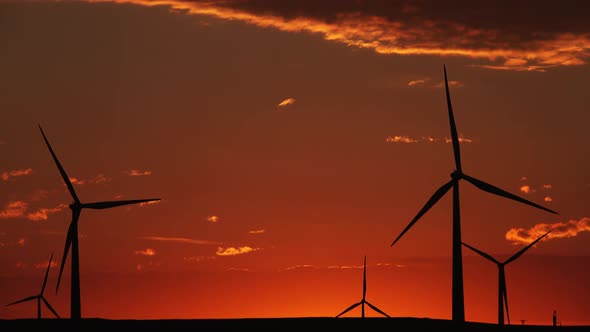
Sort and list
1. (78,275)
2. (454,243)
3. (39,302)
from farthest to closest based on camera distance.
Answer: (39,302) < (78,275) < (454,243)

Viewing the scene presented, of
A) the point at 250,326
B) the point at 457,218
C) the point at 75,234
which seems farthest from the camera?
the point at 250,326

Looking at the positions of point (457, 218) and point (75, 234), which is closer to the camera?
point (457, 218)

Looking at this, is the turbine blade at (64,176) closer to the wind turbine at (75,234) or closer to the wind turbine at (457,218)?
the wind turbine at (75,234)

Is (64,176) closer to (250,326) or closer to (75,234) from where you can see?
(75,234)

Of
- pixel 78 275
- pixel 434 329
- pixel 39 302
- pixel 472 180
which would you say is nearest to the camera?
pixel 472 180

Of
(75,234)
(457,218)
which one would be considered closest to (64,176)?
(75,234)

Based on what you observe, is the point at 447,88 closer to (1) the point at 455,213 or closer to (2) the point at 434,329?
(1) the point at 455,213

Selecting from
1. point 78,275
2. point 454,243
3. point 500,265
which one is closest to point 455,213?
point 454,243

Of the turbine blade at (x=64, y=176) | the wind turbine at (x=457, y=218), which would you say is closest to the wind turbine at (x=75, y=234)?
the turbine blade at (x=64, y=176)

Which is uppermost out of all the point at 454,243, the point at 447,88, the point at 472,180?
the point at 447,88

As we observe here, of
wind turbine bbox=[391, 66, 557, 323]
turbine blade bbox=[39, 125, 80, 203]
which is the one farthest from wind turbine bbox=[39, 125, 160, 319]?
wind turbine bbox=[391, 66, 557, 323]

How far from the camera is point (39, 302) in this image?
162 meters

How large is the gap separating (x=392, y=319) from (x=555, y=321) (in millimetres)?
23126

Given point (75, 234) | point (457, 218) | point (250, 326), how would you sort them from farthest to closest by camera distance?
point (250, 326) → point (75, 234) → point (457, 218)
